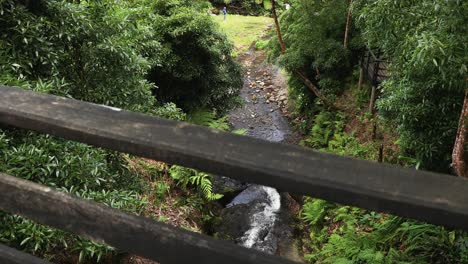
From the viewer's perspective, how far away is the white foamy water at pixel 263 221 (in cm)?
755

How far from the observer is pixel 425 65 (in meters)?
3.98

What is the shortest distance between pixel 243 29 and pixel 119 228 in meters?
25.0

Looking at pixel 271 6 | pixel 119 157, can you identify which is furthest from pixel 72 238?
pixel 271 6

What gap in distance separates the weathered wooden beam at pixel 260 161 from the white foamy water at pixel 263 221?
631cm

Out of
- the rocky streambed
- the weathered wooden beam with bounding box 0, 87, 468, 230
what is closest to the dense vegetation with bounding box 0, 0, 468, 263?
the rocky streambed

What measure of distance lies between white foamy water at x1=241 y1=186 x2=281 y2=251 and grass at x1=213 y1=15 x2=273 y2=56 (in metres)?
13.8

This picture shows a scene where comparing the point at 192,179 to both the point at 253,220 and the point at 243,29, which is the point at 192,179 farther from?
the point at 243,29

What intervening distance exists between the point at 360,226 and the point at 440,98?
8.20 ft

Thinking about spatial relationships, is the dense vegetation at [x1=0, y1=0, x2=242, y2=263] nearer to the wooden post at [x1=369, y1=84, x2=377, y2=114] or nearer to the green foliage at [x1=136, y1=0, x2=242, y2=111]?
the green foliage at [x1=136, y1=0, x2=242, y2=111]

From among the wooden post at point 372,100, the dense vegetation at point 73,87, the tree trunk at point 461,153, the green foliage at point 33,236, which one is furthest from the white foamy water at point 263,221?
the green foliage at point 33,236

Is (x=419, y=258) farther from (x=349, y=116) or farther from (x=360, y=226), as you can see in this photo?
(x=349, y=116)

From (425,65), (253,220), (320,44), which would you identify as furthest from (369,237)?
(320,44)

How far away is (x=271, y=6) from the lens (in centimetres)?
1195

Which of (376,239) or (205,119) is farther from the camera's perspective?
(205,119)
